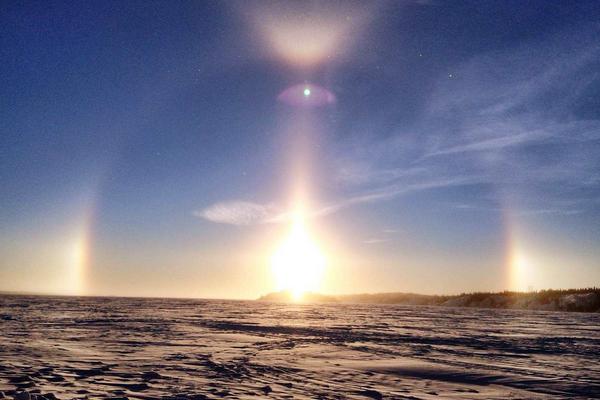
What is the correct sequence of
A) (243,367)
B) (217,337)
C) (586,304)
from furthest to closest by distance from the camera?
(586,304) → (217,337) → (243,367)

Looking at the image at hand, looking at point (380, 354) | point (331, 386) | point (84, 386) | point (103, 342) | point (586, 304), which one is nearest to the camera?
point (84, 386)

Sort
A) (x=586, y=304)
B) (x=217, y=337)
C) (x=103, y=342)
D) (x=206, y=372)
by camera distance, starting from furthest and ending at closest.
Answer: (x=586, y=304)
(x=217, y=337)
(x=103, y=342)
(x=206, y=372)

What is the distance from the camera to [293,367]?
413 inches

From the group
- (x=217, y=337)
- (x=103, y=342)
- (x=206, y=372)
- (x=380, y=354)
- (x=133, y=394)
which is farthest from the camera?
(x=217, y=337)

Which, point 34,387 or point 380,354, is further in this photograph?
point 380,354

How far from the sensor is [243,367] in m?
10.4

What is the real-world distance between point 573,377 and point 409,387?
434cm

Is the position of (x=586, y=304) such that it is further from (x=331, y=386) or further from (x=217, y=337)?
(x=331, y=386)

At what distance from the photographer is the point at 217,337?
17766mm

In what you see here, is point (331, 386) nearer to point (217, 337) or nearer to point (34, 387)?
point (34, 387)

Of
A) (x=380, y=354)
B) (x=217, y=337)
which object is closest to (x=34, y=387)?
(x=380, y=354)

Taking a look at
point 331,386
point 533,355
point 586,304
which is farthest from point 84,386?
point 586,304

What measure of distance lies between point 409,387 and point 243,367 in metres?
4.10

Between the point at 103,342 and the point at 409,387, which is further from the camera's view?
the point at 103,342
